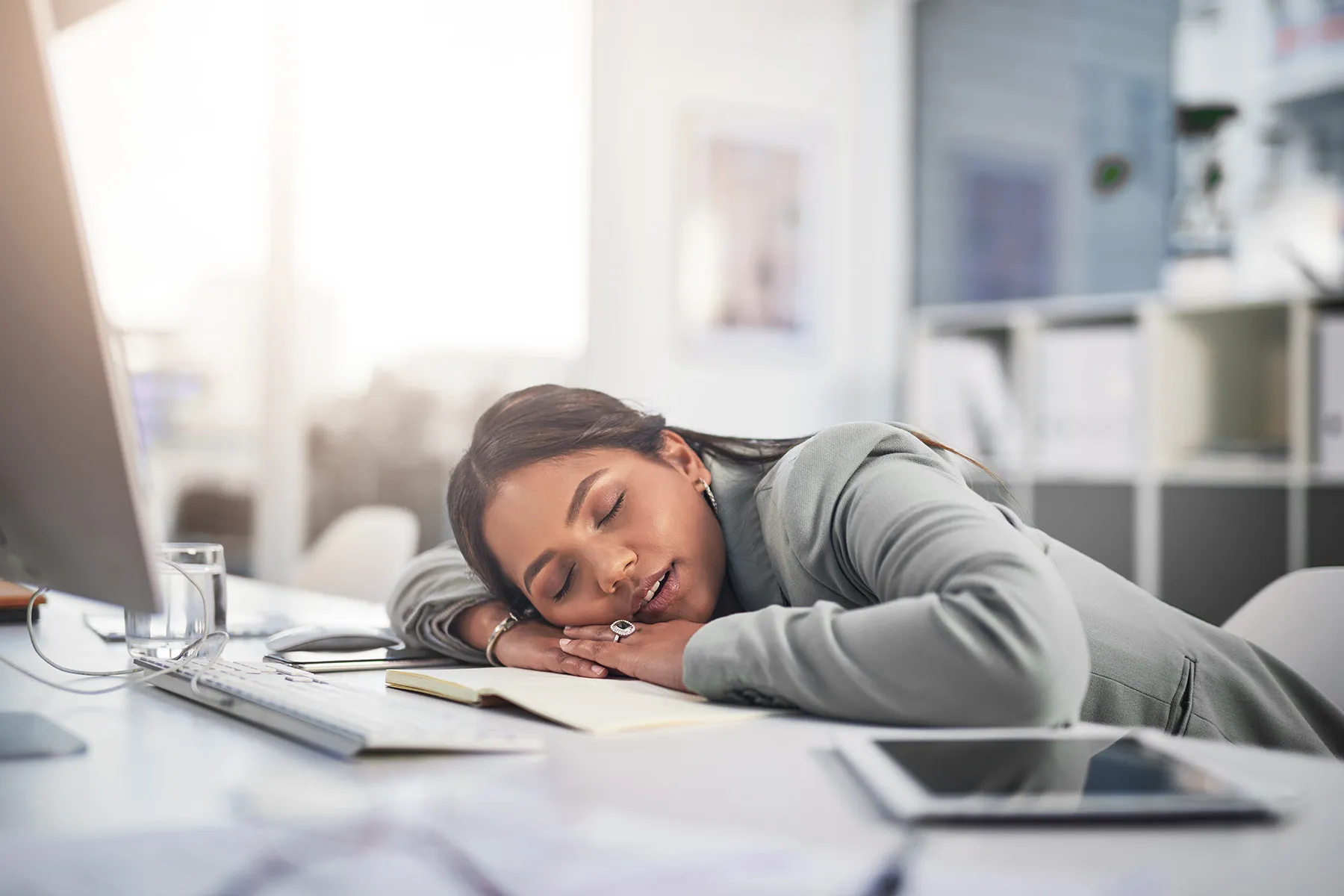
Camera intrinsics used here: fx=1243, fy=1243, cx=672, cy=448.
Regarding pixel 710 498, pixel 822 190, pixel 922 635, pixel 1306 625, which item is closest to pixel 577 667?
pixel 710 498

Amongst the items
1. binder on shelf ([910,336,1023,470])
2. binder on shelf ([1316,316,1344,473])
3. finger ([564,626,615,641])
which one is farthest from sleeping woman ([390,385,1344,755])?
binder on shelf ([910,336,1023,470])

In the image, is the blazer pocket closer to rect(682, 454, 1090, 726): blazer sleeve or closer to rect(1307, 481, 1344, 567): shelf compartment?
rect(682, 454, 1090, 726): blazer sleeve

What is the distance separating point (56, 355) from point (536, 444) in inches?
19.8

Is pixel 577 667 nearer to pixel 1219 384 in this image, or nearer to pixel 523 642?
pixel 523 642

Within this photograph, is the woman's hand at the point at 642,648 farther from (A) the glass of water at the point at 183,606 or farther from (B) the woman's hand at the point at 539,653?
(A) the glass of water at the point at 183,606

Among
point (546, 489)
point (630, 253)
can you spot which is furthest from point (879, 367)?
point (546, 489)

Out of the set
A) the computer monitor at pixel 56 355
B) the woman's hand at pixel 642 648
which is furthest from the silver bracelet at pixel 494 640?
the computer monitor at pixel 56 355

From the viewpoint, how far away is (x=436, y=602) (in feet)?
4.59

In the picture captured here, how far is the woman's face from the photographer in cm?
120

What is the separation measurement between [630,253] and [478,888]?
387 cm

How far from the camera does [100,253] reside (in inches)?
150

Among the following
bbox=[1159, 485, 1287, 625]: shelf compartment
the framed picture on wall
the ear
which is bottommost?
bbox=[1159, 485, 1287, 625]: shelf compartment

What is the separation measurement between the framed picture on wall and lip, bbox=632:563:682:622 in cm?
321

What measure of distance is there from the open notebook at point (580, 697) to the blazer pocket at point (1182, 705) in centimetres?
44
